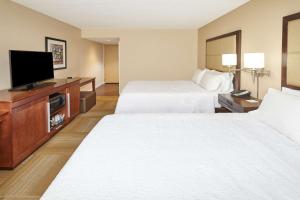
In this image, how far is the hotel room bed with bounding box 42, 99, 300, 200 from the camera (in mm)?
1301

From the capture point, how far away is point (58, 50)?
6414 mm

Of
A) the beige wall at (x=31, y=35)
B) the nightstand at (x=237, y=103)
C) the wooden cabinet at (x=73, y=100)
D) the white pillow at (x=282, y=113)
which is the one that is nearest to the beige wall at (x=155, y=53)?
the beige wall at (x=31, y=35)

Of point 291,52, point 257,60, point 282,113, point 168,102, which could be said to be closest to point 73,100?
point 168,102

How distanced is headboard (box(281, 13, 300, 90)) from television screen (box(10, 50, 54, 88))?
3398 mm

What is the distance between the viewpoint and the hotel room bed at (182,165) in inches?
51.2

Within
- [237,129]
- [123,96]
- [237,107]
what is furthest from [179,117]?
[123,96]

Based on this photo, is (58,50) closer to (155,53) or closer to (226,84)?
(155,53)

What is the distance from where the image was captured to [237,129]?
2393 mm

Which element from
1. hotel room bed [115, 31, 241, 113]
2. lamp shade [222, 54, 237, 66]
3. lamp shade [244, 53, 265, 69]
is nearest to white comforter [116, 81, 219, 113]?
hotel room bed [115, 31, 241, 113]

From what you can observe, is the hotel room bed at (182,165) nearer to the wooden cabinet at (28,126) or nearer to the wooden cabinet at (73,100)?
the wooden cabinet at (28,126)

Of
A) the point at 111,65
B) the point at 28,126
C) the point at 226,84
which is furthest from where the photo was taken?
the point at 111,65

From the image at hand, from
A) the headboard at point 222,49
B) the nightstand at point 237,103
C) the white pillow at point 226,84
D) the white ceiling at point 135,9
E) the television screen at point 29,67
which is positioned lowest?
the nightstand at point 237,103

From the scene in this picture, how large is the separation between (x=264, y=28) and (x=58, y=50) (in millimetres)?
4399

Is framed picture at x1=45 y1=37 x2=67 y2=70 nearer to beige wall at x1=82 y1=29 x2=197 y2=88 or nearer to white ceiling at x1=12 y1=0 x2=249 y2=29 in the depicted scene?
white ceiling at x1=12 y1=0 x2=249 y2=29
